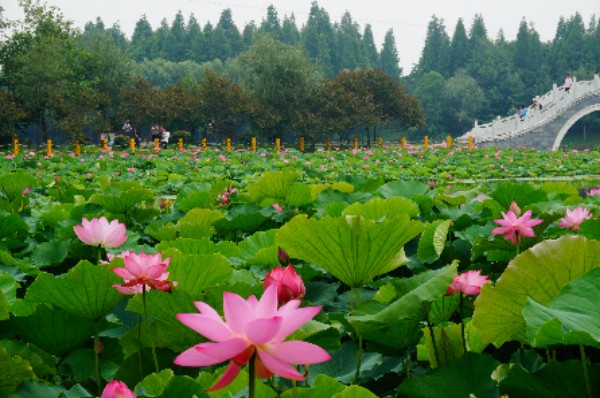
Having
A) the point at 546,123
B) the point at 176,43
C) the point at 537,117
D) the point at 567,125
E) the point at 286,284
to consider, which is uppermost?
the point at 176,43

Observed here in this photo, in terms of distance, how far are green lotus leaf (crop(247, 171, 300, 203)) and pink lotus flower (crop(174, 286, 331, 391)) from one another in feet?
4.46

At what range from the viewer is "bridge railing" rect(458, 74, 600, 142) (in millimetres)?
24656

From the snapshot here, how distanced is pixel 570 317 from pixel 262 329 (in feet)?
0.88

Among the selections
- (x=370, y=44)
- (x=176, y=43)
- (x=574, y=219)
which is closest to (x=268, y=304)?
(x=574, y=219)

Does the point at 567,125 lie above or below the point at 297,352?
below

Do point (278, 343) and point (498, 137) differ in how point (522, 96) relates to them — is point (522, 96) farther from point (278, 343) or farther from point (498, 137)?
point (278, 343)

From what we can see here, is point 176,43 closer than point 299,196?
No

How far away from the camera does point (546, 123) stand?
25438 mm

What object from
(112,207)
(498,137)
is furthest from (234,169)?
(498,137)

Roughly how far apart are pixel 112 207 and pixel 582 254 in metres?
1.50

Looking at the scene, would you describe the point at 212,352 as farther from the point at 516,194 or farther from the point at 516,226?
the point at 516,194

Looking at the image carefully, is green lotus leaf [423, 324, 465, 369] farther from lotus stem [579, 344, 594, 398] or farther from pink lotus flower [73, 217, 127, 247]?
pink lotus flower [73, 217, 127, 247]

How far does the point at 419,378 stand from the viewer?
0.57m

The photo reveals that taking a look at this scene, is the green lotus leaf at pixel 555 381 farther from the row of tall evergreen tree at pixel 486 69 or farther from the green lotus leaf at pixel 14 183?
the row of tall evergreen tree at pixel 486 69
